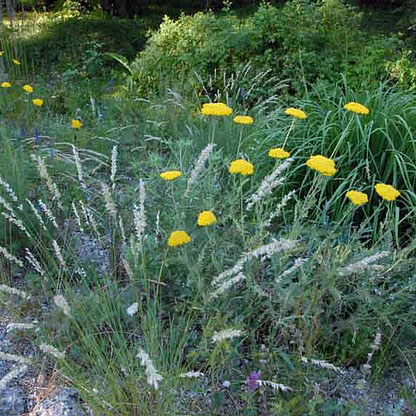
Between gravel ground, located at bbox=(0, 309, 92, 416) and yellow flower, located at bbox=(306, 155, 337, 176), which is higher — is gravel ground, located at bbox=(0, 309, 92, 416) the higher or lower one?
the lower one

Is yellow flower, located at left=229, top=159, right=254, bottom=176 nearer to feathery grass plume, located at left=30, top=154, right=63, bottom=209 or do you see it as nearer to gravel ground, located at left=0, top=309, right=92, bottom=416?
feathery grass plume, located at left=30, top=154, right=63, bottom=209

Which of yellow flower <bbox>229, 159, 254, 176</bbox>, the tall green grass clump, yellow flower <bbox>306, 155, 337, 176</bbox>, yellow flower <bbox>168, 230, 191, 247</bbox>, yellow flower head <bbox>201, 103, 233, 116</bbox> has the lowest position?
the tall green grass clump

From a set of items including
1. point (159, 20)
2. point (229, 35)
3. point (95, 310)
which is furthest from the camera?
point (159, 20)

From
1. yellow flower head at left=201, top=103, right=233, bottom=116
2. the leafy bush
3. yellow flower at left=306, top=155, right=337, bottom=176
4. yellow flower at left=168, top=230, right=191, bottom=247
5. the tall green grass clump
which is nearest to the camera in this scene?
the tall green grass clump

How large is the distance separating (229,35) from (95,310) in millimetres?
3664

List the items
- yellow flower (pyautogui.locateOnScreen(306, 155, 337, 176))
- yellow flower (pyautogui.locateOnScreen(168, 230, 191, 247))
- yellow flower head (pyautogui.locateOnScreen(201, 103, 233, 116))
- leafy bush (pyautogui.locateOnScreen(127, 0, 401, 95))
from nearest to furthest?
yellow flower (pyautogui.locateOnScreen(168, 230, 191, 247)), yellow flower (pyautogui.locateOnScreen(306, 155, 337, 176)), yellow flower head (pyautogui.locateOnScreen(201, 103, 233, 116)), leafy bush (pyautogui.locateOnScreen(127, 0, 401, 95))

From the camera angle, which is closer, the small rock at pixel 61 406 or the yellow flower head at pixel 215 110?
the small rock at pixel 61 406

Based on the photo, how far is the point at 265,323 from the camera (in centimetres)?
219

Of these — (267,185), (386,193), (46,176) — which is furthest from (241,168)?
(46,176)

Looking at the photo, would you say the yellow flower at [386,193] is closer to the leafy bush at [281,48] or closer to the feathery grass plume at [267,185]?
the feathery grass plume at [267,185]

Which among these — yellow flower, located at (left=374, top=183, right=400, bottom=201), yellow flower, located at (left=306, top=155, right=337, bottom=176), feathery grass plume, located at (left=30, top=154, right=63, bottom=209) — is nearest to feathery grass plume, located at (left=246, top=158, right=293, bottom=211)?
yellow flower, located at (left=306, top=155, right=337, bottom=176)

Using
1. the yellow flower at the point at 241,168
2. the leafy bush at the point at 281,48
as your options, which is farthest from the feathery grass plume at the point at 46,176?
the leafy bush at the point at 281,48

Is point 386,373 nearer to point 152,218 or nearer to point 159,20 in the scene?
point 152,218

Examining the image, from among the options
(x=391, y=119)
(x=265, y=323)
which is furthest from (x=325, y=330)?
(x=391, y=119)
